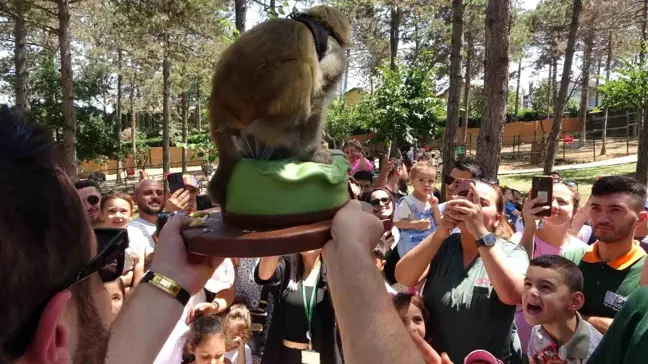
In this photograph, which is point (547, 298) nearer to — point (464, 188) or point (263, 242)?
point (464, 188)

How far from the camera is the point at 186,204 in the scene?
13.5 feet

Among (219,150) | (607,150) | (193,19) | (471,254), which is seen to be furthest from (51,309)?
(607,150)

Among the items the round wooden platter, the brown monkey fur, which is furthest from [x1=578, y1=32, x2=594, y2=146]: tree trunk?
the round wooden platter

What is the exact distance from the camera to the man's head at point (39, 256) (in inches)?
31.6

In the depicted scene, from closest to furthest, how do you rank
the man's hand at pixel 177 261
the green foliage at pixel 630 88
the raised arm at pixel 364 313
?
the raised arm at pixel 364 313, the man's hand at pixel 177 261, the green foliage at pixel 630 88

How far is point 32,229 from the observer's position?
0.83 m

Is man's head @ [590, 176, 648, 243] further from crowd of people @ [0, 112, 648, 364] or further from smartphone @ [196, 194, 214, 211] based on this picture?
smartphone @ [196, 194, 214, 211]

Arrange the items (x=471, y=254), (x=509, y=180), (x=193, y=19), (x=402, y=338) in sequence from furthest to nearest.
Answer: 1. (x=509, y=180)
2. (x=193, y=19)
3. (x=471, y=254)
4. (x=402, y=338)

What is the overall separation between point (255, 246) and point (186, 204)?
2.59 metres

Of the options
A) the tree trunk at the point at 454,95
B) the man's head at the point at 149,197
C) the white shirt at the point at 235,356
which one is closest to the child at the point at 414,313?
the white shirt at the point at 235,356

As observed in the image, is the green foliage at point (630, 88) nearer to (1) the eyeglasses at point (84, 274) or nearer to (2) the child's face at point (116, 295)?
(2) the child's face at point (116, 295)

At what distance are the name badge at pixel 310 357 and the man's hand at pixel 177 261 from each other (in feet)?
5.67

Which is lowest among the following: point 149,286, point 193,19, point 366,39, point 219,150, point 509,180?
point 509,180

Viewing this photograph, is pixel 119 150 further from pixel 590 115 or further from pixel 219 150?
pixel 590 115
